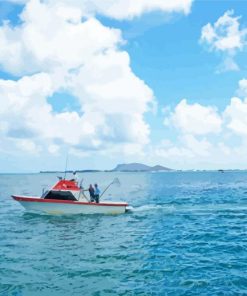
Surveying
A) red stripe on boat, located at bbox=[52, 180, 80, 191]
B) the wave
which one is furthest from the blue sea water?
the wave

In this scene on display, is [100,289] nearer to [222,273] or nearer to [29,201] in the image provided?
[222,273]

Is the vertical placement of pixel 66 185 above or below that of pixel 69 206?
above

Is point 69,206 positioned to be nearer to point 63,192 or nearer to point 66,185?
point 63,192

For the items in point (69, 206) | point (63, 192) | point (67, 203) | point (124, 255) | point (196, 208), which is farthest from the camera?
point (196, 208)

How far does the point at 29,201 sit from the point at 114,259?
16.7 m

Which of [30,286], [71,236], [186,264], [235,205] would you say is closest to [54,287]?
[30,286]

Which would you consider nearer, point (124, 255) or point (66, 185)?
point (124, 255)

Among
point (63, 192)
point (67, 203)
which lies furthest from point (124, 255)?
point (63, 192)

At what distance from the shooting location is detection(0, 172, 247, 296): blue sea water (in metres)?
14.3

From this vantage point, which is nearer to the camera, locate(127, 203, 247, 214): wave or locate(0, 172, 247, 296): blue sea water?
locate(0, 172, 247, 296): blue sea water

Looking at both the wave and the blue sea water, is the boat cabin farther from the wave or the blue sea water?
the wave

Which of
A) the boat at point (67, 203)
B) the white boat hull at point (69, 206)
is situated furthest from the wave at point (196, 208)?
the boat at point (67, 203)

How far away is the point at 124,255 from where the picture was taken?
19.0 meters

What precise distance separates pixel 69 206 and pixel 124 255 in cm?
1450
